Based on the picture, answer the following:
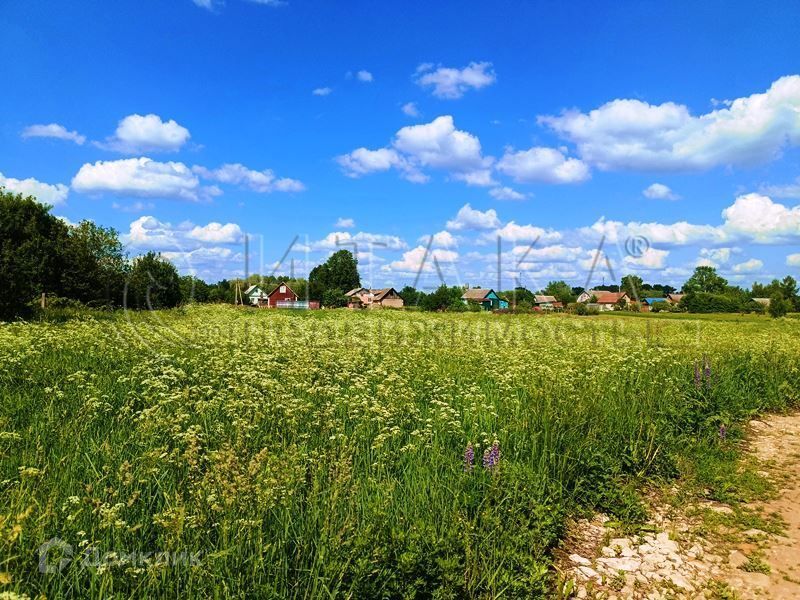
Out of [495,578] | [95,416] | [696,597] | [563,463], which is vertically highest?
[95,416]

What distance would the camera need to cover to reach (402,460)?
507cm

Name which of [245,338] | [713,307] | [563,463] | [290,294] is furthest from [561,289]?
[563,463]

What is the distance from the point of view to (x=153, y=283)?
41.5 metres

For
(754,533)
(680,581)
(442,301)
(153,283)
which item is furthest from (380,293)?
(680,581)

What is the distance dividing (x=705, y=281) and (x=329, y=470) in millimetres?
118452

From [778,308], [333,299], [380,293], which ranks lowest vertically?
[778,308]

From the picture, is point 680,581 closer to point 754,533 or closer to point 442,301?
point 754,533

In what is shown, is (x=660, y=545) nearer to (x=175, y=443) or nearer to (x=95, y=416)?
(x=175, y=443)

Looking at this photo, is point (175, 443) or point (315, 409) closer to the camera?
point (175, 443)

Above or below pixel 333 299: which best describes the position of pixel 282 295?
above

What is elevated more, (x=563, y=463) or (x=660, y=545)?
(x=563, y=463)

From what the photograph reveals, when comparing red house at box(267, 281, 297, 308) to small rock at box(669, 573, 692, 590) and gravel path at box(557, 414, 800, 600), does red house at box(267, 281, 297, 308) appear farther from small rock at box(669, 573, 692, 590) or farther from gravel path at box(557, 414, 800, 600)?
small rock at box(669, 573, 692, 590)

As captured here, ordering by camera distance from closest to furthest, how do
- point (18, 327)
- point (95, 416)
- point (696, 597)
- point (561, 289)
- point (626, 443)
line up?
point (696, 597) < point (95, 416) < point (626, 443) < point (18, 327) < point (561, 289)

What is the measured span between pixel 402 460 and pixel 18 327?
48.5ft
